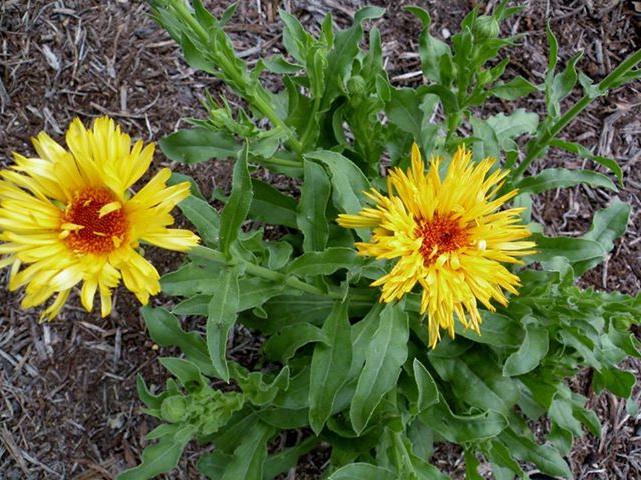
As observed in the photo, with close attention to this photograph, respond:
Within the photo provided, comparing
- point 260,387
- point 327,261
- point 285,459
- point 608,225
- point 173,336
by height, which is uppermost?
point 327,261

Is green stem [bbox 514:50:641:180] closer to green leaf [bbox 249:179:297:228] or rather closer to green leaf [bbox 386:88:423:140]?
green leaf [bbox 386:88:423:140]

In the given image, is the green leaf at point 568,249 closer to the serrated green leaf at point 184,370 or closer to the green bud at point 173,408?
the serrated green leaf at point 184,370

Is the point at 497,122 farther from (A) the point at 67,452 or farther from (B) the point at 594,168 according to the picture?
(A) the point at 67,452

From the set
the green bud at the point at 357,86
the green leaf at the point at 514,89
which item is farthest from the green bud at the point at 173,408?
the green leaf at the point at 514,89

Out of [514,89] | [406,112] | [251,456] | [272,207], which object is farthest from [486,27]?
[251,456]

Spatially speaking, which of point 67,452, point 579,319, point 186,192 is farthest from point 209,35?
point 67,452

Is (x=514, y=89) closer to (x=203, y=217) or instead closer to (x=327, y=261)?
(x=327, y=261)
